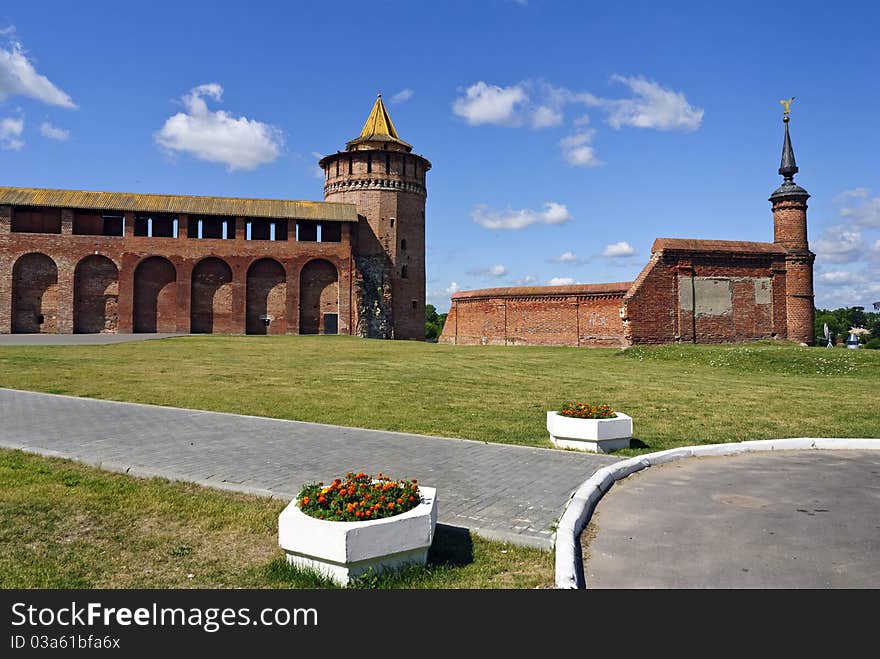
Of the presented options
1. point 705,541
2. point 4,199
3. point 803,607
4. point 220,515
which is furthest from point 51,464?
point 4,199

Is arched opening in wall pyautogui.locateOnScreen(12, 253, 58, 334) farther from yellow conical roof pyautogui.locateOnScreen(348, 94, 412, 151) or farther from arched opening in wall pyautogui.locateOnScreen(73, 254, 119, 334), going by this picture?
yellow conical roof pyautogui.locateOnScreen(348, 94, 412, 151)

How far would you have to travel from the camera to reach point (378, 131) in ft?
145

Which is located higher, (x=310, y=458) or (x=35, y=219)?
(x=35, y=219)

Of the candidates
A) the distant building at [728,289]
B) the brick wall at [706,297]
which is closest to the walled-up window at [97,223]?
the distant building at [728,289]

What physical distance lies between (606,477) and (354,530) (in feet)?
10.5

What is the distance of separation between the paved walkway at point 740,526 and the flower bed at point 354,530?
1.14m

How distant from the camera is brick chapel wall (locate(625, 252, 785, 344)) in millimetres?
25922

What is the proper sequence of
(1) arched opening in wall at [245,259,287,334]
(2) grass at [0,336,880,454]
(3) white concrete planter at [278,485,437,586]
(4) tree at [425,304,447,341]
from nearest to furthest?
(3) white concrete planter at [278,485,437,586], (2) grass at [0,336,880,454], (1) arched opening in wall at [245,259,287,334], (4) tree at [425,304,447,341]

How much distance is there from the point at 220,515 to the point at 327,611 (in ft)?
6.81

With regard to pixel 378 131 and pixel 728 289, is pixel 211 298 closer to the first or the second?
pixel 378 131

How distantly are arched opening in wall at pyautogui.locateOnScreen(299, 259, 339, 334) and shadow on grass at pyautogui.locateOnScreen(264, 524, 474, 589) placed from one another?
3644cm

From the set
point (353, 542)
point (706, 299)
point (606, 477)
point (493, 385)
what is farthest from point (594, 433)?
point (706, 299)

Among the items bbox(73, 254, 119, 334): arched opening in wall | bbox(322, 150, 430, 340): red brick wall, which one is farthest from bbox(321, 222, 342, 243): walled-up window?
bbox(73, 254, 119, 334): arched opening in wall

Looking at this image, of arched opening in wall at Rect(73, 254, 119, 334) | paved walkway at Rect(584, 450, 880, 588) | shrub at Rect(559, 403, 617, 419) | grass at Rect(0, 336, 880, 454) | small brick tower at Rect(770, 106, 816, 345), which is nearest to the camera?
paved walkway at Rect(584, 450, 880, 588)
